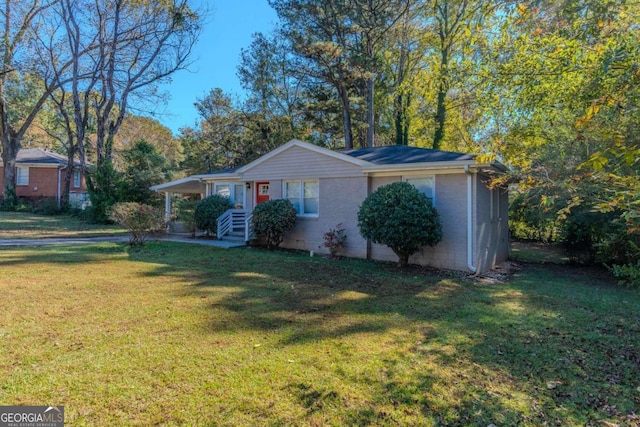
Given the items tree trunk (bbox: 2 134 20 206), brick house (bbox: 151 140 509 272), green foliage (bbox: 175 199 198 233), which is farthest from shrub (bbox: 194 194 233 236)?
tree trunk (bbox: 2 134 20 206)

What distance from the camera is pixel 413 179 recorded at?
33.6 feet

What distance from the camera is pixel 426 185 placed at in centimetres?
1005

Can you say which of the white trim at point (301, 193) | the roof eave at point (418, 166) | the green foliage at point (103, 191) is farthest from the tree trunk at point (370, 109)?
the green foliage at point (103, 191)

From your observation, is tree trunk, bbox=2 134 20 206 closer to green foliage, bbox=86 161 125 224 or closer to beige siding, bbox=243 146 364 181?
green foliage, bbox=86 161 125 224

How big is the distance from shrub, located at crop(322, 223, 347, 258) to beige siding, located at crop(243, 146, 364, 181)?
1.80 meters

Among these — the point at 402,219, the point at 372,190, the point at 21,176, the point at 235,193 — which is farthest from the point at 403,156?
the point at 21,176

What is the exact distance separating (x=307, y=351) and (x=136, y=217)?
886 centimetres

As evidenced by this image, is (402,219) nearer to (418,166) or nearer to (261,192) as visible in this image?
(418,166)

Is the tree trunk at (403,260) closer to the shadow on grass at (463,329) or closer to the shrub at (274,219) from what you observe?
the shadow on grass at (463,329)

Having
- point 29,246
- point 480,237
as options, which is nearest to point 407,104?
point 480,237

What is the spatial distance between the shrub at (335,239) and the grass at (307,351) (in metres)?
3.46

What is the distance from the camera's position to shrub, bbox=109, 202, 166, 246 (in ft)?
34.9

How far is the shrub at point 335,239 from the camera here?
11.2 metres

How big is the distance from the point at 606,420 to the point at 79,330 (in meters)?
5.56
